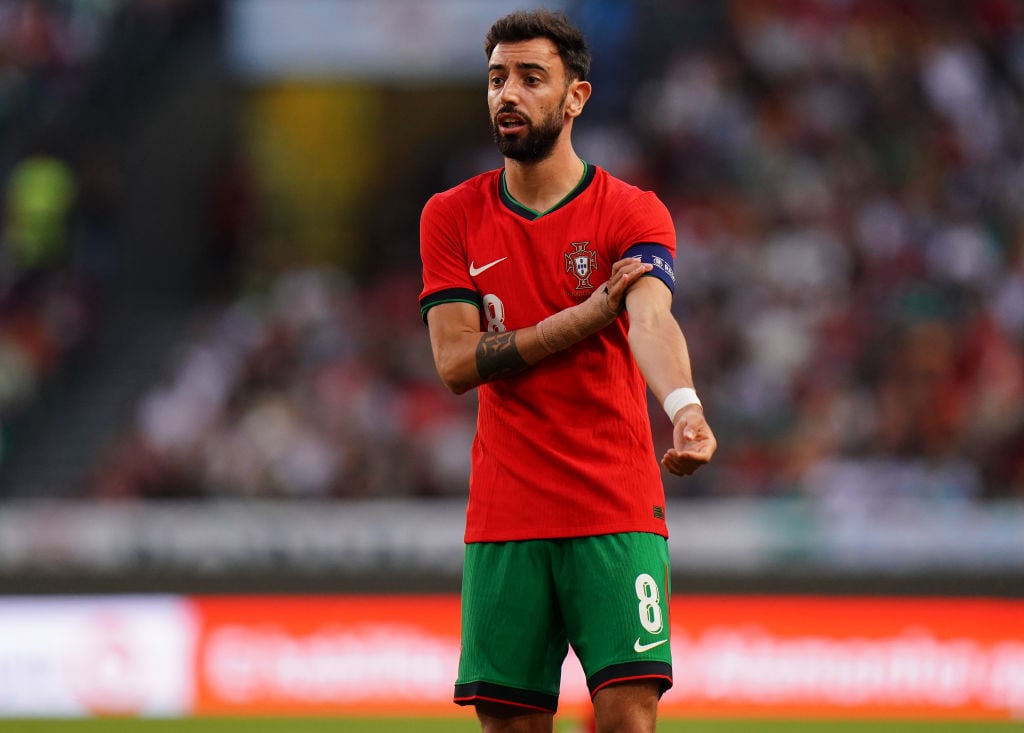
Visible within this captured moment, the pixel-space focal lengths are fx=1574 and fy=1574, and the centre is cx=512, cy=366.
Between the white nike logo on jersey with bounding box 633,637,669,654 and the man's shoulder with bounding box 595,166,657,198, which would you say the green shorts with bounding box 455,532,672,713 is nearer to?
the white nike logo on jersey with bounding box 633,637,669,654

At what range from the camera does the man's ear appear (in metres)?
4.45

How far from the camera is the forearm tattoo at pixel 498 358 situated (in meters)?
4.32

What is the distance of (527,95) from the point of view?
436 centimetres

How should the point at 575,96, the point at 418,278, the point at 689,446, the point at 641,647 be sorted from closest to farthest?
the point at 689,446, the point at 641,647, the point at 575,96, the point at 418,278

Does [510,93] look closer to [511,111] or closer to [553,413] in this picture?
[511,111]

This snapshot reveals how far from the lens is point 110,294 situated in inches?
617

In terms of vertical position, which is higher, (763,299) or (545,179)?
(763,299)

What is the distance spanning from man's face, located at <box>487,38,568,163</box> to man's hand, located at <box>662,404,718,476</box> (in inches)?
38.2

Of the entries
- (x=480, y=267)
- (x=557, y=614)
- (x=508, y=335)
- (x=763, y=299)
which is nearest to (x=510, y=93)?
(x=480, y=267)

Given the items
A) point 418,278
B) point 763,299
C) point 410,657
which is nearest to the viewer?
point 410,657

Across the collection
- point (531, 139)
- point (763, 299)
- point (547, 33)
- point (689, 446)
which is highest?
point (763, 299)

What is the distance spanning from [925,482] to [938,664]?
5.80 ft

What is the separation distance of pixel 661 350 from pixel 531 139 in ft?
2.38

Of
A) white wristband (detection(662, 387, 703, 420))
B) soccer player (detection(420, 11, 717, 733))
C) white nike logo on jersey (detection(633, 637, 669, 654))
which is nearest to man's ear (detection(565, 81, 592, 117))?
soccer player (detection(420, 11, 717, 733))
